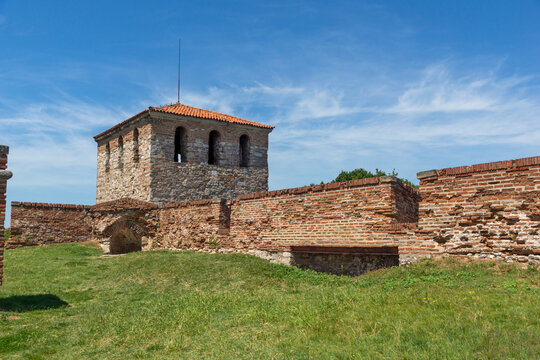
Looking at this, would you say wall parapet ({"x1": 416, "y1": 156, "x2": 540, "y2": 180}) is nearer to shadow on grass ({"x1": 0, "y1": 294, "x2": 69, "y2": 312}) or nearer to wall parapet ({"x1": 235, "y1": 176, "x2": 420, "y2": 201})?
wall parapet ({"x1": 235, "y1": 176, "x2": 420, "y2": 201})

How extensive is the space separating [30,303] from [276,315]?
220 inches

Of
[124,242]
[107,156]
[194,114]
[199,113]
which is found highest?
[199,113]

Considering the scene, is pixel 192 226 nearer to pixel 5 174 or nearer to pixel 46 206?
pixel 46 206

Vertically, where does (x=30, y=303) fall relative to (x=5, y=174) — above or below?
below

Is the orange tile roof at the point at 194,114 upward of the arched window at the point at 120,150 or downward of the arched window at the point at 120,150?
upward

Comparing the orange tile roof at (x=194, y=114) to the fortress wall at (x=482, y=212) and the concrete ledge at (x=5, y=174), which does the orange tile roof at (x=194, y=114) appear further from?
the fortress wall at (x=482, y=212)

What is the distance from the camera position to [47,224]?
19.4 metres

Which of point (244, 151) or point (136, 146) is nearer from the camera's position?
point (136, 146)

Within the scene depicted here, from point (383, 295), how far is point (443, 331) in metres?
1.95

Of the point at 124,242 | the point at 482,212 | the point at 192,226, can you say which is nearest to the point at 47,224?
the point at 124,242

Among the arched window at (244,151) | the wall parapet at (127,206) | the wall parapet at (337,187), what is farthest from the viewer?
the arched window at (244,151)

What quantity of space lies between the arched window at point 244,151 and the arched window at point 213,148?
170cm

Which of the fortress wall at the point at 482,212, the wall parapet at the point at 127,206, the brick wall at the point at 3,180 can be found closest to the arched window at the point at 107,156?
the wall parapet at the point at 127,206

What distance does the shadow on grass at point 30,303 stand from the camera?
27.3ft
